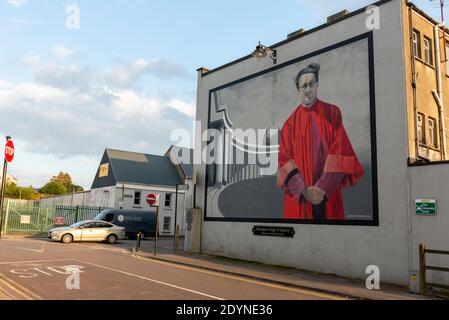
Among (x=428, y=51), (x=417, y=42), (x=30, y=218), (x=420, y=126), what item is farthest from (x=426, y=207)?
(x=30, y=218)

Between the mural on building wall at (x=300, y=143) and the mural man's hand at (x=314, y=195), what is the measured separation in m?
0.04

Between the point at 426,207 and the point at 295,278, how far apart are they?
4.73 m

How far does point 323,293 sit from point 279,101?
9.37 meters

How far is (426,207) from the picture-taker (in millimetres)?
12633

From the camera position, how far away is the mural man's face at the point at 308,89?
16.9 meters

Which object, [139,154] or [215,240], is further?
[139,154]

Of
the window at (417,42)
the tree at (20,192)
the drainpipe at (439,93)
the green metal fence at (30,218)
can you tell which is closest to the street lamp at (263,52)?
the window at (417,42)

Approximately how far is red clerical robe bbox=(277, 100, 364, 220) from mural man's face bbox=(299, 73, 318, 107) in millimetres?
259

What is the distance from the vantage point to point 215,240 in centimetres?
2059

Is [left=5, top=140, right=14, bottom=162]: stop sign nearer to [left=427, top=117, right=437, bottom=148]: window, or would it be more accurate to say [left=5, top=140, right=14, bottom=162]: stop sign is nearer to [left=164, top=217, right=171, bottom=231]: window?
[left=427, top=117, right=437, bottom=148]: window

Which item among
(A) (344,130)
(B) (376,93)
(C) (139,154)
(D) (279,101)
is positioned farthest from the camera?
(C) (139,154)

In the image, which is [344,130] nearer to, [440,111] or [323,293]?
[440,111]

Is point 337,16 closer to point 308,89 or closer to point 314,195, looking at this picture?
point 308,89
